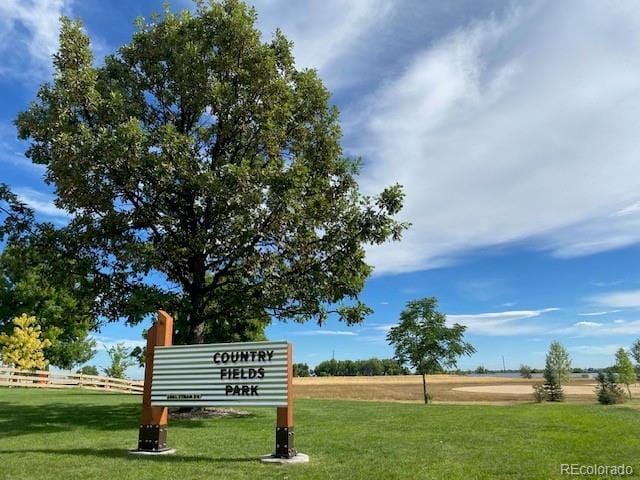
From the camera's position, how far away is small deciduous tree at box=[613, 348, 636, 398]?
47.6m

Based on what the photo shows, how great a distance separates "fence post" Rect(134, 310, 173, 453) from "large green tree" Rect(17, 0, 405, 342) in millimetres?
5286

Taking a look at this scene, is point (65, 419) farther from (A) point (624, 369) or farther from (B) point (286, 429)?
(A) point (624, 369)

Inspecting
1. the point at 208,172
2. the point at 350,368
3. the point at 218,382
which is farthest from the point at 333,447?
the point at 350,368

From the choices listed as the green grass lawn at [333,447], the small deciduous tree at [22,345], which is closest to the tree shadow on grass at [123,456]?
the green grass lawn at [333,447]

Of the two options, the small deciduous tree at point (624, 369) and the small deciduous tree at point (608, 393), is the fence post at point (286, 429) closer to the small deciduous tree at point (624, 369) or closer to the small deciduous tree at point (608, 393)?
the small deciduous tree at point (608, 393)

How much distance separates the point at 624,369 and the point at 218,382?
5036 centimetres

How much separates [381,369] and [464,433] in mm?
154626

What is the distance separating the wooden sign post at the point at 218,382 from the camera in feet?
29.9

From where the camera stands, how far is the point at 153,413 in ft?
32.4

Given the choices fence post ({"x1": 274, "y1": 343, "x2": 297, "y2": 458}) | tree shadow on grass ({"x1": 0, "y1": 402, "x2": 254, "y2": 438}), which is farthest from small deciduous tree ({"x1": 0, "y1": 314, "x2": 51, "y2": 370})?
fence post ({"x1": 274, "y1": 343, "x2": 297, "y2": 458})

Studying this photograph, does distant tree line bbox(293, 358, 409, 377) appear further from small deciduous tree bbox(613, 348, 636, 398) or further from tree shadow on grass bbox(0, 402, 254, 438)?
tree shadow on grass bbox(0, 402, 254, 438)

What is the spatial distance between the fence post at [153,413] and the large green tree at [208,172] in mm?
5286

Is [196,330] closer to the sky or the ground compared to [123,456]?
closer to the sky

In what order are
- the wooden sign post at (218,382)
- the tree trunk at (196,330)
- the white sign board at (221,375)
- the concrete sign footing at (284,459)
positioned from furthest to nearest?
the tree trunk at (196,330), the white sign board at (221,375), the wooden sign post at (218,382), the concrete sign footing at (284,459)
